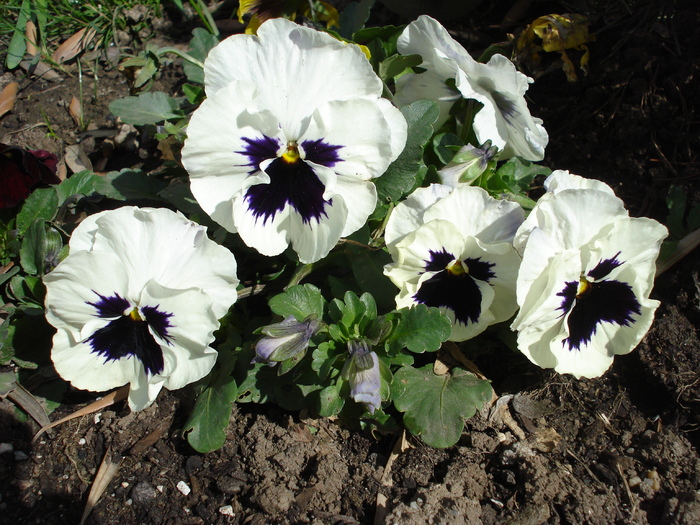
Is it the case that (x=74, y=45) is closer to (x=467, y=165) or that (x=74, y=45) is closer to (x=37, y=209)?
(x=37, y=209)

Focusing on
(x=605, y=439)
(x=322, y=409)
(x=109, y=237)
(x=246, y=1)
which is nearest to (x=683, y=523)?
(x=605, y=439)

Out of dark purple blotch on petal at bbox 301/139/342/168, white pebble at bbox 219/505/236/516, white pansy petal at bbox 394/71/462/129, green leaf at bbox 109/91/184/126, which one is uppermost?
dark purple blotch on petal at bbox 301/139/342/168

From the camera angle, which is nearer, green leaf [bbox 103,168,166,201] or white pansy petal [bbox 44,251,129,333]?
white pansy petal [bbox 44,251,129,333]

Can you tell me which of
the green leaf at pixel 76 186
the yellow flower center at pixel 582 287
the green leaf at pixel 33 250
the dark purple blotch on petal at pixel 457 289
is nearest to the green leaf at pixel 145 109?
the green leaf at pixel 76 186

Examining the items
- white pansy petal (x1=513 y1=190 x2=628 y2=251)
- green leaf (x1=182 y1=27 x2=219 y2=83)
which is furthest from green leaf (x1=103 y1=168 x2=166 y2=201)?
white pansy petal (x1=513 y1=190 x2=628 y2=251)

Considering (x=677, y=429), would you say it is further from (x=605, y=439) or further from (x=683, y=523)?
(x=683, y=523)

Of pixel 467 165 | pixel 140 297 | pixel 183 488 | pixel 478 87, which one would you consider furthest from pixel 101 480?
pixel 478 87

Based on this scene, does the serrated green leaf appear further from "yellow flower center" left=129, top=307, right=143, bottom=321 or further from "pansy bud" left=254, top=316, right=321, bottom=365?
"yellow flower center" left=129, top=307, right=143, bottom=321

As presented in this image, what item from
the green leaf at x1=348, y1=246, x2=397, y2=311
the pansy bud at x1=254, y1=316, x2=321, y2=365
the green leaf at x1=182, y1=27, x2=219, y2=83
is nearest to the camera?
the pansy bud at x1=254, y1=316, x2=321, y2=365
